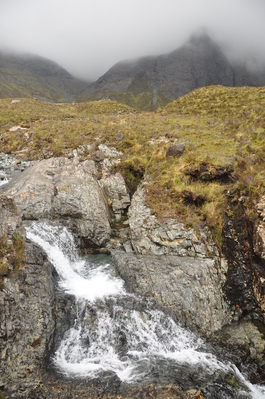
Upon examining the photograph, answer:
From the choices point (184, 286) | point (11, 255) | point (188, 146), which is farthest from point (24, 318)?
point (188, 146)

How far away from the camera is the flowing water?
9.04 m

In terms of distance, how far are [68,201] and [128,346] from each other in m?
10.2

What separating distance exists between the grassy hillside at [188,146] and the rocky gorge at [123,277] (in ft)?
4.58

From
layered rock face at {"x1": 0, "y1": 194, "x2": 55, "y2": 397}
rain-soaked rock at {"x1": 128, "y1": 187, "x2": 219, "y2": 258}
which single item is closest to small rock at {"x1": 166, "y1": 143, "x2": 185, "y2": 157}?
rain-soaked rock at {"x1": 128, "y1": 187, "x2": 219, "y2": 258}

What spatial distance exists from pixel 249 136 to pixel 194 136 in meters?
5.19

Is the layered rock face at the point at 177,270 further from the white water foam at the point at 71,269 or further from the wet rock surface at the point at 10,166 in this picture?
the wet rock surface at the point at 10,166

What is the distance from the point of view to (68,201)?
17.5 m

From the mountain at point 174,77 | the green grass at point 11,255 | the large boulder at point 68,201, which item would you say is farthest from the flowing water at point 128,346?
the mountain at point 174,77

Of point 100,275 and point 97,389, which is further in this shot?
point 100,275

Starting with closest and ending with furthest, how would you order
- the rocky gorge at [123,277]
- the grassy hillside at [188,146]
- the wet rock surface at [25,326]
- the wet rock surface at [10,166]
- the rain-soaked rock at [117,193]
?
the wet rock surface at [25,326]
the rocky gorge at [123,277]
the grassy hillside at [188,146]
the rain-soaked rock at [117,193]
the wet rock surface at [10,166]

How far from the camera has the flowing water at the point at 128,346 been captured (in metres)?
9.04

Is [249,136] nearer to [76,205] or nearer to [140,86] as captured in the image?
[76,205]

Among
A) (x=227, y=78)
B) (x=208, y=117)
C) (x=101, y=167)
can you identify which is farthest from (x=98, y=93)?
(x=101, y=167)

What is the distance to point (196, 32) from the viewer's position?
15812 centimetres
